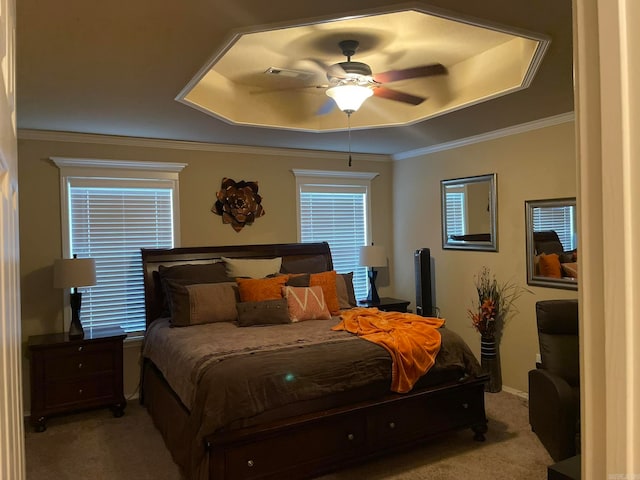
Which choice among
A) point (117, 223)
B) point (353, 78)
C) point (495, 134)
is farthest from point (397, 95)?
point (117, 223)

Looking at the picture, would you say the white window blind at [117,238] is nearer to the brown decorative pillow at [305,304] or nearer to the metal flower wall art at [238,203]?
the metal flower wall art at [238,203]

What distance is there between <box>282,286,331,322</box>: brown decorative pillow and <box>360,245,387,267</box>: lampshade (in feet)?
4.01

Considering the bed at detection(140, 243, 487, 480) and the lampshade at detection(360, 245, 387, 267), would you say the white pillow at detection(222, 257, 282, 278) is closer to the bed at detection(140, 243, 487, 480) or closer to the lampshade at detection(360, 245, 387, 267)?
the bed at detection(140, 243, 487, 480)

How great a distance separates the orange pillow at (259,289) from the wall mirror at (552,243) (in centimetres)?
227

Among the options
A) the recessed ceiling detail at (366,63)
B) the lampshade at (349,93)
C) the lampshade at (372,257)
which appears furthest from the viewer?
the lampshade at (372,257)

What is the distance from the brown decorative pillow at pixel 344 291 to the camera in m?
4.63

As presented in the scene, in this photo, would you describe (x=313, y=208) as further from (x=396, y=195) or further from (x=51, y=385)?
(x=51, y=385)

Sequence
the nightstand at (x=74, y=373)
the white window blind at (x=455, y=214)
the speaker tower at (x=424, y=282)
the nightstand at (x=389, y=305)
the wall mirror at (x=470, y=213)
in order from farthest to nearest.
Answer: the nightstand at (x=389, y=305), the speaker tower at (x=424, y=282), the white window blind at (x=455, y=214), the wall mirror at (x=470, y=213), the nightstand at (x=74, y=373)

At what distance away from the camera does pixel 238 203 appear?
5.05 metres

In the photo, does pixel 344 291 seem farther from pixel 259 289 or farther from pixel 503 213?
pixel 503 213

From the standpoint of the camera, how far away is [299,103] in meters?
4.39

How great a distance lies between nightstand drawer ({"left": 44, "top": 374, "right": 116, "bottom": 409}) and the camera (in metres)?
3.83

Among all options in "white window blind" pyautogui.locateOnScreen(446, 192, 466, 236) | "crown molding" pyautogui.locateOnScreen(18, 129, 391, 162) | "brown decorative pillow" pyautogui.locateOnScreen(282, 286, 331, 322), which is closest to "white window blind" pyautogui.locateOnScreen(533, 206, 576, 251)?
"white window blind" pyautogui.locateOnScreen(446, 192, 466, 236)

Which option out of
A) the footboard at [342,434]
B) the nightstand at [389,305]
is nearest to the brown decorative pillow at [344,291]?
the nightstand at [389,305]
